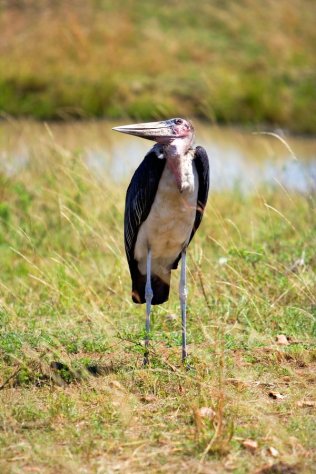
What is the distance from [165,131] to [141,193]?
0.38 meters

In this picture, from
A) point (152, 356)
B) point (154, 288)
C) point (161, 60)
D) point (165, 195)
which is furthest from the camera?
point (161, 60)

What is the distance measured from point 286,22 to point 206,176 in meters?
14.6

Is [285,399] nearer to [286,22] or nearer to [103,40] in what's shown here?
[103,40]

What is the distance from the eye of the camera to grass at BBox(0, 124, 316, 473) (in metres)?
4.43

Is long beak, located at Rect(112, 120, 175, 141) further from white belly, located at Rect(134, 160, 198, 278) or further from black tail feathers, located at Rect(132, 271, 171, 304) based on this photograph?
black tail feathers, located at Rect(132, 271, 171, 304)

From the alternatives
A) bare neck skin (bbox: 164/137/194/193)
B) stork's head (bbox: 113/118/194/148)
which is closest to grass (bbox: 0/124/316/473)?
bare neck skin (bbox: 164/137/194/193)

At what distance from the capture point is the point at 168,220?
19.2 feet

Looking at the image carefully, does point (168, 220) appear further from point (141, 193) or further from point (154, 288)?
point (154, 288)

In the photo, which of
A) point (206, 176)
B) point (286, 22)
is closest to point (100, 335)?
point (206, 176)

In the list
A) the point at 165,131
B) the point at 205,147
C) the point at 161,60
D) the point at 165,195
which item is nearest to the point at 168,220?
the point at 165,195

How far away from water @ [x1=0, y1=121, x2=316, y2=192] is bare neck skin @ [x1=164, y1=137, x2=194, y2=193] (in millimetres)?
2499

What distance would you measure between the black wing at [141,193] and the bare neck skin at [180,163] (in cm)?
9

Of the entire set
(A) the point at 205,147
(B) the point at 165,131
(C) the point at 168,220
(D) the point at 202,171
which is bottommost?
(A) the point at 205,147

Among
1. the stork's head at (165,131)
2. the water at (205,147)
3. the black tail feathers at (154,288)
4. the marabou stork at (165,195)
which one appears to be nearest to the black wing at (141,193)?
the marabou stork at (165,195)
